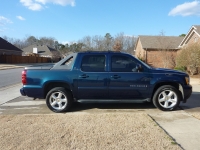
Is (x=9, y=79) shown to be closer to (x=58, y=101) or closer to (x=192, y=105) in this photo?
(x=58, y=101)

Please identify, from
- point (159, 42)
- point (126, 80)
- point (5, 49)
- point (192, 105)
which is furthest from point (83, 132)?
point (5, 49)

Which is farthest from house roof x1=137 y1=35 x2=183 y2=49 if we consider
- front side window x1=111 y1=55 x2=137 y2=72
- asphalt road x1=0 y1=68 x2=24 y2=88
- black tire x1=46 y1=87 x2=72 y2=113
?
black tire x1=46 y1=87 x2=72 y2=113

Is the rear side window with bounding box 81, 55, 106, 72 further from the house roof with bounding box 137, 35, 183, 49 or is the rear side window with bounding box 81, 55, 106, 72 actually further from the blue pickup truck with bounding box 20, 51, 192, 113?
the house roof with bounding box 137, 35, 183, 49

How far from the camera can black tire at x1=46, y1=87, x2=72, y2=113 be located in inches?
231

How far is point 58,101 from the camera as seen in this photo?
588 cm

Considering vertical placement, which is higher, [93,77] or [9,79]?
[93,77]

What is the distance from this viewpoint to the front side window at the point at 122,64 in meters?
5.84

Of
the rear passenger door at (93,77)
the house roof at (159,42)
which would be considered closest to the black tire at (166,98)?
the rear passenger door at (93,77)

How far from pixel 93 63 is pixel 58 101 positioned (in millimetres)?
1560

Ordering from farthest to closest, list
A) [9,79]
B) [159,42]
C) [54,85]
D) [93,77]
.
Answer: [159,42] → [9,79] → [54,85] → [93,77]

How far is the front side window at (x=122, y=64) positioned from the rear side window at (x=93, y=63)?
0.31 m

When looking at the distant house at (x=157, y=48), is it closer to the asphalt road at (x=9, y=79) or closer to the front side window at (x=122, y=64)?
the asphalt road at (x=9, y=79)

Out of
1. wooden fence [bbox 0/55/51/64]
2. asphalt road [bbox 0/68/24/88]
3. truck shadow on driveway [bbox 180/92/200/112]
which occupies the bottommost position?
truck shadow on driveway [bbox 180/92/200/112]

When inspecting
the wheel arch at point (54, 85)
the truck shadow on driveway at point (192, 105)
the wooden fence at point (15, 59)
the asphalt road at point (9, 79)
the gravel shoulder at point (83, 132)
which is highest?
the wooden fence at point (15, 59)
